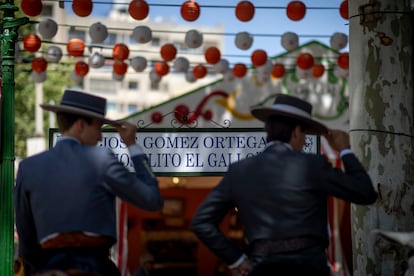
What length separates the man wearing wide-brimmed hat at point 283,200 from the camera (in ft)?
12.7

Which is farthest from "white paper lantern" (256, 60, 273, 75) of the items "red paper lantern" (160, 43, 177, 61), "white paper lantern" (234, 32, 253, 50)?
"red paper lantern" (160, 43, 177, 61)

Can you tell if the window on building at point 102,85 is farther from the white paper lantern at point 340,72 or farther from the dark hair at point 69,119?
the dark hair at point 69,119

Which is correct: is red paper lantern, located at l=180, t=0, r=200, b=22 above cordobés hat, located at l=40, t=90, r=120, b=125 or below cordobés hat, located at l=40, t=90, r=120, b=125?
above

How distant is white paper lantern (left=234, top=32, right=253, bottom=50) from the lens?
1305 cm

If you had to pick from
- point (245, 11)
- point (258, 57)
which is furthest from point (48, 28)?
point (258, 57)

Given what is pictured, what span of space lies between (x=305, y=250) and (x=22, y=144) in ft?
97.1

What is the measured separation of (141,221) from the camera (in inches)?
766

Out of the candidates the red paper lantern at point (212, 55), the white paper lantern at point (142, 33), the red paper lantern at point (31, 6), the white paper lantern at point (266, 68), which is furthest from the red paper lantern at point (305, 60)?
the red paper lantern at point (31, 6)

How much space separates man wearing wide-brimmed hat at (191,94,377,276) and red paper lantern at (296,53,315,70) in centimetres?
972

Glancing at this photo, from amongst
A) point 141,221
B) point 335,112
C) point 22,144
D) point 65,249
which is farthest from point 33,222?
point 22,144

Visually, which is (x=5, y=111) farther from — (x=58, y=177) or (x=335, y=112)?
(x=335, y=112)

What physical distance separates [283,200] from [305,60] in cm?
1001

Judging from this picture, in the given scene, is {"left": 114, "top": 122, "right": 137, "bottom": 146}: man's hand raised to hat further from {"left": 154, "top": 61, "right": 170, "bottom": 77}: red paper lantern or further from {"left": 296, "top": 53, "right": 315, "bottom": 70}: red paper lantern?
{"left": 154, "top": 61, "right": 170, "bottom": 77}: red paper lantern

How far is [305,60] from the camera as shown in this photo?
13719 millimetres
